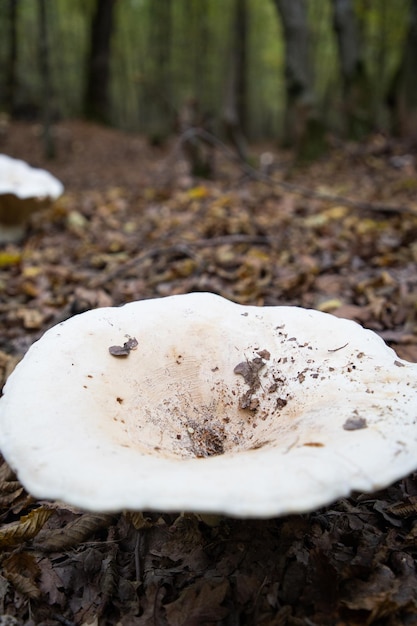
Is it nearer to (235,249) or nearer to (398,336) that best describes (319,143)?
(235,249)

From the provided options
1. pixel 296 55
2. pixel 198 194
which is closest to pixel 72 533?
pixel 198 194

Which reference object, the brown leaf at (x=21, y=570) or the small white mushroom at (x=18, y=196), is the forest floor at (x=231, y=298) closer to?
the brown leaf at (x=21, y=570)

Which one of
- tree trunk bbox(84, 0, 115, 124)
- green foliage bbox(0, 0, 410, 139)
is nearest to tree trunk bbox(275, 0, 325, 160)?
green foliage bbox(0, 0, 410, 139)

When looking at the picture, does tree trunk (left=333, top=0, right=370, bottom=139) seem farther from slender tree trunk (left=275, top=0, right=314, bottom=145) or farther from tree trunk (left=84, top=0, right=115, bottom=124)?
tree trunk (left=84, top=0, right=115, bottom=124)

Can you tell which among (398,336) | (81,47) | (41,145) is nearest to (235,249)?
(398,336)

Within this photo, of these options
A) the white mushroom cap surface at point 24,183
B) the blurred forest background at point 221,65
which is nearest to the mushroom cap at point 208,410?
the white mushroom cap surface at point 24,183

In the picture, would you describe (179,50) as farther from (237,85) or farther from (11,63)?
(237,85)
